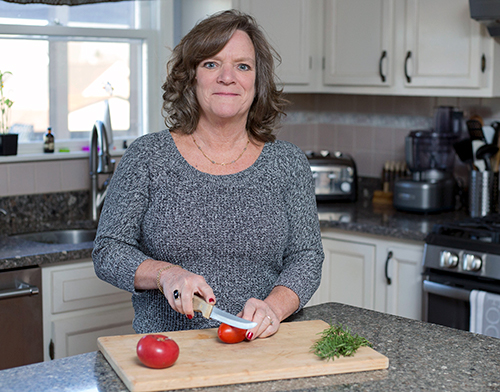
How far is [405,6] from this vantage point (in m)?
3.08

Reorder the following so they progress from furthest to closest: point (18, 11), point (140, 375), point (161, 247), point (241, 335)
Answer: point (18, 11) < point (161, 247) < point (241, 335) < point (140, 375)

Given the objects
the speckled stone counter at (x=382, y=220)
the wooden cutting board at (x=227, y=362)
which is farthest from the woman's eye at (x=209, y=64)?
the speckled stone counter at (x=382, y=220)

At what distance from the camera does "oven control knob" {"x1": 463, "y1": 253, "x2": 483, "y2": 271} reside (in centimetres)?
251

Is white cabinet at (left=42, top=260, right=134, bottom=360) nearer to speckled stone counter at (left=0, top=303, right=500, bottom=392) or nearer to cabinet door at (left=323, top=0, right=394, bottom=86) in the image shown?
speckled stone counter at (left=0, top=303, right=500, bottom=392)

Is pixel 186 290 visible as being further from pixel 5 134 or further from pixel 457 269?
pixel 5 134

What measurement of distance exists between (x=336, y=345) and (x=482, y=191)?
79.5 inches

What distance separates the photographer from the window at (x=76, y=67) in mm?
2941

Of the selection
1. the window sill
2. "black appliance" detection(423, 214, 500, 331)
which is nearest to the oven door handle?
"black appliance" detection(423, 214, 500, 331)

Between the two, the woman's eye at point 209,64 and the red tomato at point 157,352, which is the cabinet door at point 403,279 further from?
the red tomato at point 157,352

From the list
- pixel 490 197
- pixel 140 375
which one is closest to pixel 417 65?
pixel 490 197

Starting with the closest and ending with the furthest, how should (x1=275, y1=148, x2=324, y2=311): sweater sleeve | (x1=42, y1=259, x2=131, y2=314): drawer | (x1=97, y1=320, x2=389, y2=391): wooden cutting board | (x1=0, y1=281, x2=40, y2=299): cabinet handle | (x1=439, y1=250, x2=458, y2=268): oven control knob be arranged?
(x1=97, y1=320, x2=389, y2=391): wooden cutting board → (x1=275, y1=148, x2=324, y2=311): sweater sleeve → (x1=0, y1=281, x2=40, y2=299): cabinet handle → (x1=42, y1=259, x2=131, y2=314): drawer → (x1=439, y1=250, x2=458, y2=268): oven control knob

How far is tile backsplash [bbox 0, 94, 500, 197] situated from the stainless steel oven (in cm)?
64

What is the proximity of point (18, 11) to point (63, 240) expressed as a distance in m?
1.02

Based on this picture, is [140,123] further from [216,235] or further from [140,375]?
[140,375]
